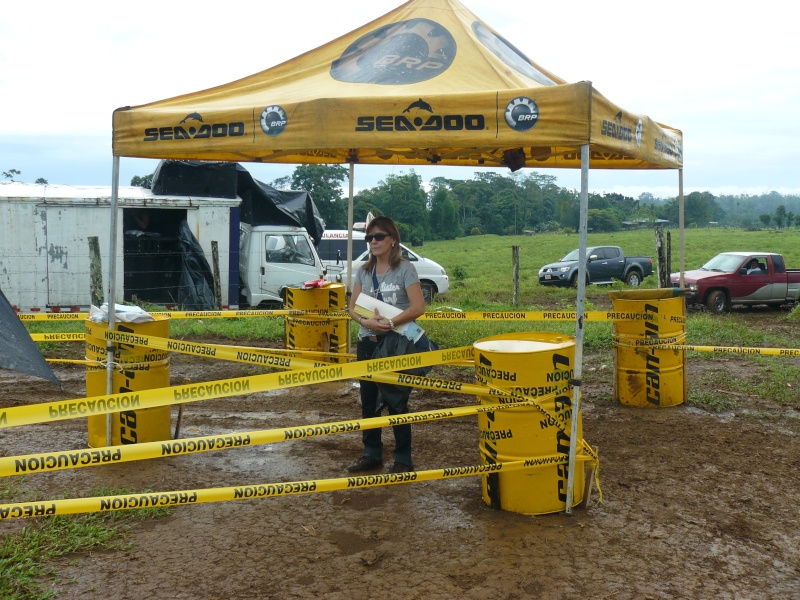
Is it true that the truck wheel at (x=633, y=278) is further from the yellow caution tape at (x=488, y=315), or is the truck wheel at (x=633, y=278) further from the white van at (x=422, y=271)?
the yellow caution tape at (x=488, y=315)

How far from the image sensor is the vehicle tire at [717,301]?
59.4 feet

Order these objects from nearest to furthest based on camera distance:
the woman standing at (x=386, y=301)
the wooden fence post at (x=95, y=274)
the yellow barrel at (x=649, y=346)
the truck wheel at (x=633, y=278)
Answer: the woman standing at (x=386, y=301) < the yellow barrel at (x=649, y=346) < the wooden fence post at (x=95, y=274) < the truck wheel at (x=633, y=278)

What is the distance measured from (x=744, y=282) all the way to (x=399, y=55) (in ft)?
49.1

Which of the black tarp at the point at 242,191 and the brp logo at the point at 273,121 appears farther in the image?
the black tarp at the point at 242,191

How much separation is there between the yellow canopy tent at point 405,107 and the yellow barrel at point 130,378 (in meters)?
1.22

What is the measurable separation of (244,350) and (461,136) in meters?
2.57

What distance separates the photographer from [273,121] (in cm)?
527

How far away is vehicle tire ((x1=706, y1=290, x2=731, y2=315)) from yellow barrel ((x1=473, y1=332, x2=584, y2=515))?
1470 cm

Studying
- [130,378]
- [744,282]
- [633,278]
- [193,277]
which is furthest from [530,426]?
[633,278]

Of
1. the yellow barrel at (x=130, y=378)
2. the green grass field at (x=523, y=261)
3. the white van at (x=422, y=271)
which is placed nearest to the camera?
the yellow barrel at (x=130, y=378)

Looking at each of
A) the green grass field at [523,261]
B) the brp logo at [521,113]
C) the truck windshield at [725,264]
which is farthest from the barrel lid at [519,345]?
the truck windshield at [725,264]

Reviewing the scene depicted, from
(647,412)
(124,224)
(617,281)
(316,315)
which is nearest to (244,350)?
(316,315)

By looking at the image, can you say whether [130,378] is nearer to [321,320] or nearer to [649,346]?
[321,320]

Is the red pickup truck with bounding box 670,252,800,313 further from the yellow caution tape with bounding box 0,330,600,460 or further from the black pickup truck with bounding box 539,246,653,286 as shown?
the yellow caution tape with bounding box 0,330,600,460
